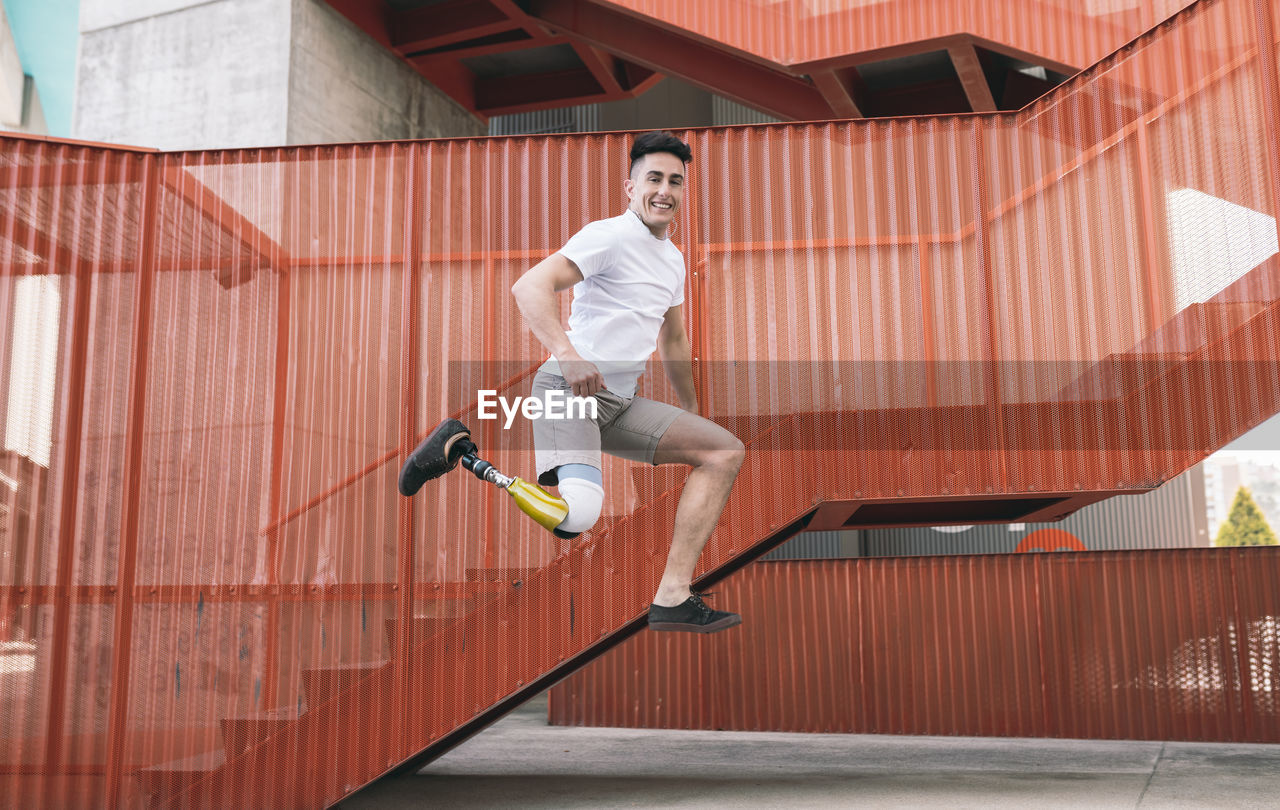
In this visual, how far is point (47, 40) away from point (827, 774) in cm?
1861

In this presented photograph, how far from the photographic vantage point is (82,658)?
22.1 ft

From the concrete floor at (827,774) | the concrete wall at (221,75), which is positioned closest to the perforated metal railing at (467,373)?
the concrete floor at (827,774)

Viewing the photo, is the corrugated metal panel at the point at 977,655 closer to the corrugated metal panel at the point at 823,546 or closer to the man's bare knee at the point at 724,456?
the corrugated metal panel at the point at 823,546

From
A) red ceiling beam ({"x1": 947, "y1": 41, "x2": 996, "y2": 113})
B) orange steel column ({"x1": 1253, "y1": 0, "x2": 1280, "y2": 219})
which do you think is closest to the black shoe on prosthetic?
orange steel column ({"x1": 1253, "y1": 0, "x2": 1280, "y2": 219})

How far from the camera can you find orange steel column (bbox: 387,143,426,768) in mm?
6723

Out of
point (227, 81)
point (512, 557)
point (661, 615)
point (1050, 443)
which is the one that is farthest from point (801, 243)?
point (227, 81)

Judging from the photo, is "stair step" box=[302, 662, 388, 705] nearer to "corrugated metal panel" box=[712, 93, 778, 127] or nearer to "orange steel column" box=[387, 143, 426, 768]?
"orange steel column" box=[387, 143, 426, 768]

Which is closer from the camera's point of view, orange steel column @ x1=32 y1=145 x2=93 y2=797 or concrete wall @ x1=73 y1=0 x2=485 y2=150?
orange steel column @ x1=32 y1=145 x2=93 y2=797

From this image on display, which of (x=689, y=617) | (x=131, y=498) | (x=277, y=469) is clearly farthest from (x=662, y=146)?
(x=131, y=498)

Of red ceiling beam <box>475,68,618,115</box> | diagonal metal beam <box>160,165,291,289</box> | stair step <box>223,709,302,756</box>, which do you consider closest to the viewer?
stair step <box>223,709,302,756</box>

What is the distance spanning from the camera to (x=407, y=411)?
7062 mm

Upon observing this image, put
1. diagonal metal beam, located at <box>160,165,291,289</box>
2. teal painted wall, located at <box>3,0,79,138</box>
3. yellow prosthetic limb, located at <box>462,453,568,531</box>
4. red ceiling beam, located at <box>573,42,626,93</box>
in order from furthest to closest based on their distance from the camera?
teal painted wall, located at <box>3,0,79,138</box>
red ceiling beam, located at <box>573,42,626,93</box>
diagonal metal beam, located at <box>160,165,291,289</box>
yellow prosthetic limb, located at <box>462,453,568,531</box>

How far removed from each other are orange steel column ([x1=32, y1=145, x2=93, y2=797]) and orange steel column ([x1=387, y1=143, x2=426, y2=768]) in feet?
6.60

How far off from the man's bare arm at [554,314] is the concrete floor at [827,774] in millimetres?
4107
